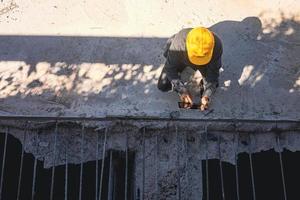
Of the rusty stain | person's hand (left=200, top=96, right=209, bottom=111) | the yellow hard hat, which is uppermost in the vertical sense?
the rusty stain

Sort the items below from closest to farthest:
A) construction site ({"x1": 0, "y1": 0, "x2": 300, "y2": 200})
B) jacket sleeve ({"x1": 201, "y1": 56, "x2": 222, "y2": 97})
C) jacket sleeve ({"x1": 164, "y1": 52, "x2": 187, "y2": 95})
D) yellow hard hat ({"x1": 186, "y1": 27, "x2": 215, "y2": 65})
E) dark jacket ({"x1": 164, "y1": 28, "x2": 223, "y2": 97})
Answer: yellow hard hat ({"x1": 186, "y1": 27, "x2": 215, "y2": 65}) < dark jacket ({"x1": 164, "y1": 28, "x2": 223, "y2": 97}) < jacket sleeve ({"x1": 201, "y1": 56, "x2": 222, "y2": 97}) < jacket sleeve ({"x1": 164, "y1": 52, "x2": 187, "y2": 95}) < construction site ({"x1": 0, "y1": 0, "x2": 300, "y2": 200})

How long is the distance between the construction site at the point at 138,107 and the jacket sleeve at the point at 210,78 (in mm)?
375

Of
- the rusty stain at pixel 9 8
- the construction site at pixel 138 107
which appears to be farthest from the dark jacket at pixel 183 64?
the rusty stain at pixel 9 8

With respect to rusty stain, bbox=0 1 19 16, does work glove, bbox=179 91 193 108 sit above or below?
below

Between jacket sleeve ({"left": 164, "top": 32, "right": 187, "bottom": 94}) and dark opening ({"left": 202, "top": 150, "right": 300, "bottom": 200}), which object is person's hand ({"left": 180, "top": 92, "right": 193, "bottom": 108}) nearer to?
jacket sleeve ({"left": 164, "top": 32, "right": 187, "bottom": 94})

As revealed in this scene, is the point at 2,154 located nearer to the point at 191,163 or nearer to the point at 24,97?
the point at 24,97

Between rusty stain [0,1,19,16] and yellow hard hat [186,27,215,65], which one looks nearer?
yellow hard hat [186,27,215,65]

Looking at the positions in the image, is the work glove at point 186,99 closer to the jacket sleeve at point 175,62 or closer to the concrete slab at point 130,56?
the jacket sleeve at point 175,62

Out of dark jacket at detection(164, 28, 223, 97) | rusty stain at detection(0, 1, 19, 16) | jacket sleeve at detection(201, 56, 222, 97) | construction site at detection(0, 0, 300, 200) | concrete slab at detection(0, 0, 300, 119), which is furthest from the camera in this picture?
rusty stain at detection(0, 1, 19, 16)

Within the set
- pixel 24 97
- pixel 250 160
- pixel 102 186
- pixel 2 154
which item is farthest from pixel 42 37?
pixel 250 160

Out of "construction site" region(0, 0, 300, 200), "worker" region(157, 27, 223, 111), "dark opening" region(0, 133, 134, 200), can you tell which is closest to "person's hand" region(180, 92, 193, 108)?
"worker" region(157, 27, 223, 111)

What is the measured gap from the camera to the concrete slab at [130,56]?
5.58 metres

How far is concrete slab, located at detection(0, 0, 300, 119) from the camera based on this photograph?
5.58 meters

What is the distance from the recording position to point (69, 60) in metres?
5.86
